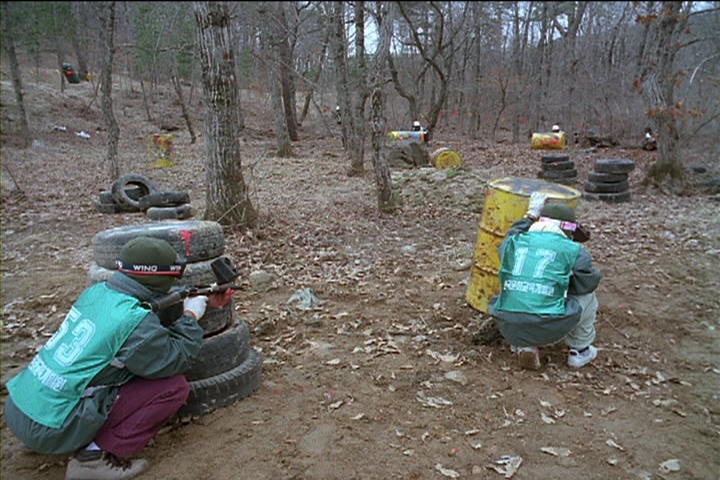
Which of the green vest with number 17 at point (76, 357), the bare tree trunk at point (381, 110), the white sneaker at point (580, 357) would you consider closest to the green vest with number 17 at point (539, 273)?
the white sneaker at point (580, 357)

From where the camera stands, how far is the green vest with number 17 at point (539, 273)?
356cm

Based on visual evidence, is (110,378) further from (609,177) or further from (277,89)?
(277,89)

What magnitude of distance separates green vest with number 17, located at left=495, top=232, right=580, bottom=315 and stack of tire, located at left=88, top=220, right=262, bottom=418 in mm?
1865

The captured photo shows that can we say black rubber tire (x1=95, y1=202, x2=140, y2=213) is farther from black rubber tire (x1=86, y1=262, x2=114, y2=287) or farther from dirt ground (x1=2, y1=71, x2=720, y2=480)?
black rubber tire (x1=86, y1=262, x2=114, y2=287)

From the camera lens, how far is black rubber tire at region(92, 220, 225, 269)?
304 centimetres

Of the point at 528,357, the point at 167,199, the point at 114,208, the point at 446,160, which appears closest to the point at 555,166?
the point at 446,160

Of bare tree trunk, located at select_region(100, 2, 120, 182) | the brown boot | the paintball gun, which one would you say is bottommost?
the brown boot

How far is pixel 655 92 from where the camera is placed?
1006cm

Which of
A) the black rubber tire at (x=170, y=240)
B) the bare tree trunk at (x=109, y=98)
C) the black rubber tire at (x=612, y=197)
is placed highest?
the bare tree trunk at (x=109, y=98)

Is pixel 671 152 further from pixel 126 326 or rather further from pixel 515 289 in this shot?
pixel 126 326

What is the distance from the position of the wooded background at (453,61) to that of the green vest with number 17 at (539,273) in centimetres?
341

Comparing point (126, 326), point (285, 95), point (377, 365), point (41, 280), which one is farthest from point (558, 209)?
point (285, 95)

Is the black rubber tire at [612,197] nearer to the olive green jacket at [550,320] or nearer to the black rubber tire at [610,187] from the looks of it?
the black rubber tire at [610,187]

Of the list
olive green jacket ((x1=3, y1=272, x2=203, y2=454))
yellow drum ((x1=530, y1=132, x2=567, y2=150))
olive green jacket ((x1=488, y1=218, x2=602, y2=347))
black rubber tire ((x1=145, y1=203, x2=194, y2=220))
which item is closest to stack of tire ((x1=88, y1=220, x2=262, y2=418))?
olive green jacket ((x1=3, y1=272, x2=203, y2=454))
